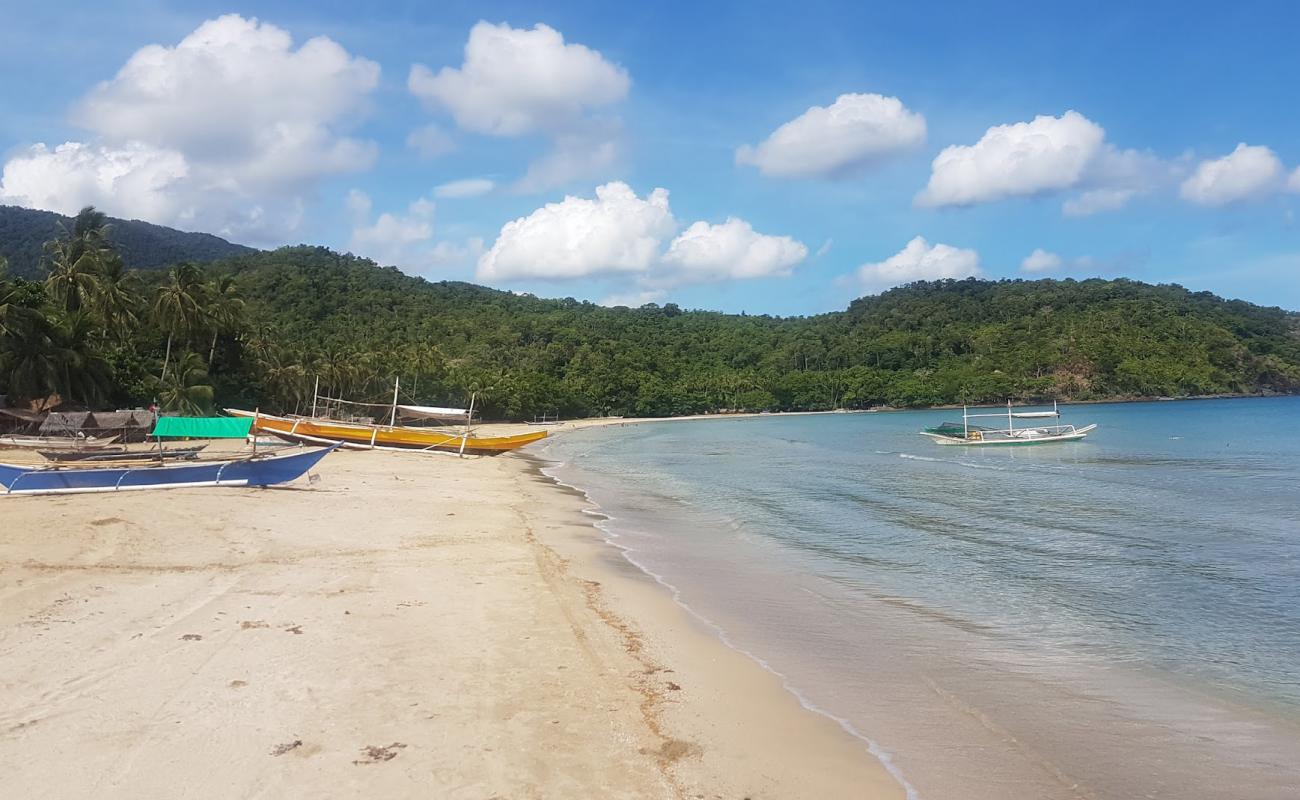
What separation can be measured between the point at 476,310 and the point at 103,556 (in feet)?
428

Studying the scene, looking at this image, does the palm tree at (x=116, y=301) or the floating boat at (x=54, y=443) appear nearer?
the floating boat at (x=54, y=443)

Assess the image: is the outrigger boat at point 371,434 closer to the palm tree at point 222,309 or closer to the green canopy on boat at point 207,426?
the green canopy on boat at point 207,426

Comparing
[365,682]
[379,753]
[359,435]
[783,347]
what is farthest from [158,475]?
[783,347]

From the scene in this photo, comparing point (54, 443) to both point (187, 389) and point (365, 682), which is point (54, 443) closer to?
point (187, 389)

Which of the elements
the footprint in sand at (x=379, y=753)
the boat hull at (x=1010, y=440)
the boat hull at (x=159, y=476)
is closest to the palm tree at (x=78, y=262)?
the boat hull at (x=159, y=476)

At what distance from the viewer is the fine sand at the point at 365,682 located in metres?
5.00

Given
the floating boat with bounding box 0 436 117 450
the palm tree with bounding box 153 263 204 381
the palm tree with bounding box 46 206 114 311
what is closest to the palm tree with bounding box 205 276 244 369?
the palm tree with bounding box 153 263 204 381

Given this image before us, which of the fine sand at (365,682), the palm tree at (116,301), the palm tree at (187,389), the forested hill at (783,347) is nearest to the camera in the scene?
the fine sand at (365,682)

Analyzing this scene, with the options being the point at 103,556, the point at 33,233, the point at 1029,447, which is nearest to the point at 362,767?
the point at 103,556

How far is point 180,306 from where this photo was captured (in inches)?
1843

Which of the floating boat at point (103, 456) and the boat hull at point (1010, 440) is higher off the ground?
the boat hull at point (1010, 440)

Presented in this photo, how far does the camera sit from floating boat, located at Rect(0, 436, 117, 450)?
24.5 metres

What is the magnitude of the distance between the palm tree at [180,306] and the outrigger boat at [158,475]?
1199 inches

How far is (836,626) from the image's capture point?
387 inches
